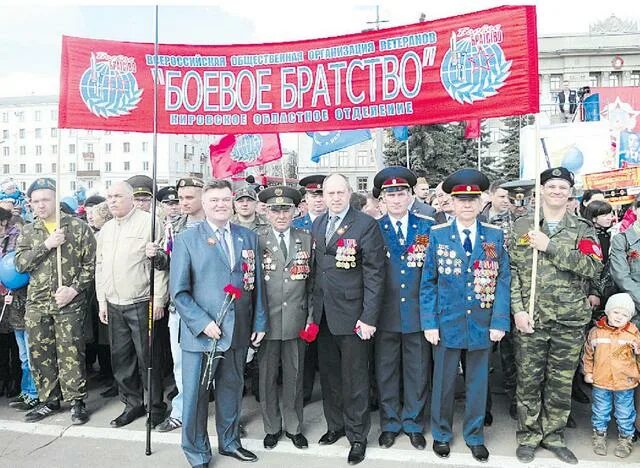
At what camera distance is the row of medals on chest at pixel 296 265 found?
4281mm

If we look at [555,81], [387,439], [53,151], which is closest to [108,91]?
[387,439]

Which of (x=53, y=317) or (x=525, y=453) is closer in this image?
(x=525, y=453)

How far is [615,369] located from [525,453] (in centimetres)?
93

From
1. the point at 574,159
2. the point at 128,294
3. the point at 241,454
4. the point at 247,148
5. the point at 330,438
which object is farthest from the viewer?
the point at 574,159

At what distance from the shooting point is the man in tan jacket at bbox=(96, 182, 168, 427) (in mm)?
4703

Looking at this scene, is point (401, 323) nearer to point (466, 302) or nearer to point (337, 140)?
point (466, 302)

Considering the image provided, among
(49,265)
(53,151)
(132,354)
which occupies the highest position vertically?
(53,151)

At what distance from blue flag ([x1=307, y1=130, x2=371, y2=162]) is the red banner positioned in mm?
2795

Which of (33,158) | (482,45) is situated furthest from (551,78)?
(33,158)

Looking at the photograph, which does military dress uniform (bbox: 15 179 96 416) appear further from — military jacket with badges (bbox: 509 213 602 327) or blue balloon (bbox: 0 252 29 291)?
military jacket with badges (bbox: 509 213 602 327)

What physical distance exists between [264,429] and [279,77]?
309cm

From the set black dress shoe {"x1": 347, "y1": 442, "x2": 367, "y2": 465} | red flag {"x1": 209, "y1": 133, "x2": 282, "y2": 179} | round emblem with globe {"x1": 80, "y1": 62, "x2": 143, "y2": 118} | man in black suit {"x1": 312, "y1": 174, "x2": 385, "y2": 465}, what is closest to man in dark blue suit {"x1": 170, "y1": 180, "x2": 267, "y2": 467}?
man in black suit {"x1": 312, "y1": 174, "x2": 385, "y2": 465}

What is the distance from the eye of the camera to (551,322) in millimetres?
4012

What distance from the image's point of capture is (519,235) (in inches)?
163
